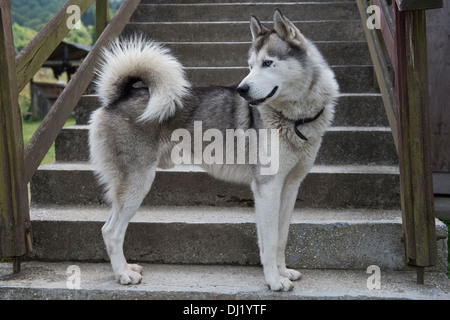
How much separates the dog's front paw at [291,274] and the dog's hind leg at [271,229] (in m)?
0.13

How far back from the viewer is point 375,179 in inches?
125

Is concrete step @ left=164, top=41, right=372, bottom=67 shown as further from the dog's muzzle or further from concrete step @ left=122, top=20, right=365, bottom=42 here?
the dog's muzzle

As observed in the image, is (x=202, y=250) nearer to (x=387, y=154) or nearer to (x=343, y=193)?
Answer: (x=343, y=193)

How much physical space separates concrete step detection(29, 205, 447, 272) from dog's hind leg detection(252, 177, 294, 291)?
35cm

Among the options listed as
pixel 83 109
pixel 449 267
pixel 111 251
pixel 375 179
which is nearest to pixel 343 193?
pixel 375 179

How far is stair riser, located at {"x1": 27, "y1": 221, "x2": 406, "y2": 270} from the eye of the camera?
280 cm

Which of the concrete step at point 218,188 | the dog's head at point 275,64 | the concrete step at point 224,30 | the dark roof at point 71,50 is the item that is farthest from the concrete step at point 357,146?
the dark roof at point 71,50

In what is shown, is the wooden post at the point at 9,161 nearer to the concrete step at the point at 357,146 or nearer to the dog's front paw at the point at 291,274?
the concrete step at the point at 357,146

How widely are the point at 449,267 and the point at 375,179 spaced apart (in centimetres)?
71

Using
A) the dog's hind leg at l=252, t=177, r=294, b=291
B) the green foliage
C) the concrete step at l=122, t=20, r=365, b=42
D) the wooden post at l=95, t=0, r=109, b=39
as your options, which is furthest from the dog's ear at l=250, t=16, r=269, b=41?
the green foliage

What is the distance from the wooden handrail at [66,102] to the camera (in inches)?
114

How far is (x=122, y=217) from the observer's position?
2646 mm

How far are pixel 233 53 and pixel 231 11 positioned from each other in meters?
0.80

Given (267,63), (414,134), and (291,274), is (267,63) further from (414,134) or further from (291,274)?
(291,274)
